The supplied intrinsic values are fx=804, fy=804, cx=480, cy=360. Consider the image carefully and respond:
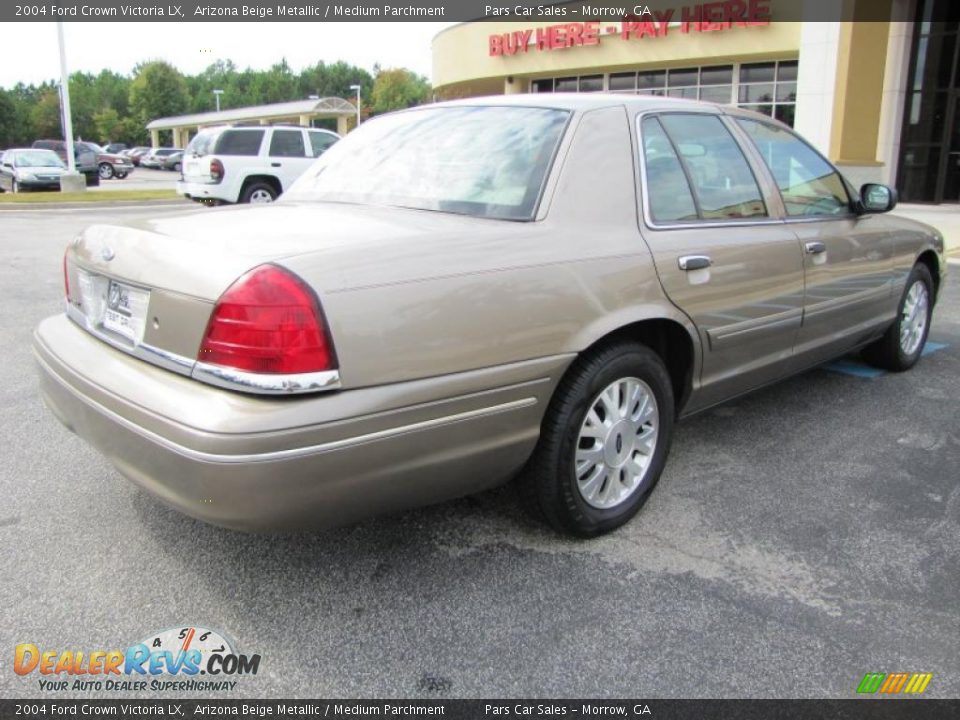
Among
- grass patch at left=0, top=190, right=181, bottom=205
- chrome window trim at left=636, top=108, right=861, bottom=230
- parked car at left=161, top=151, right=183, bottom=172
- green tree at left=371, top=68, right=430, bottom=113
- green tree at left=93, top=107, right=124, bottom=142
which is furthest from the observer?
green tree at left=371, top=68, right=430, bottom=113

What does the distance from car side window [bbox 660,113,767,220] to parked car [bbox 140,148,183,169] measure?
2097 inches

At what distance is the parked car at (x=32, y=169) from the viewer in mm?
23627

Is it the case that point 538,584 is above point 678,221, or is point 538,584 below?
below

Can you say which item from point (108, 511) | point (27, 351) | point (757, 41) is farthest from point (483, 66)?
point (108, 511)

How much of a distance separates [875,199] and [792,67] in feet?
69.1

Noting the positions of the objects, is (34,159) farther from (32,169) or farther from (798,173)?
(798,173)

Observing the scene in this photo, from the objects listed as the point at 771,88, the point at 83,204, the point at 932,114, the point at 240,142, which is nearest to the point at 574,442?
the point at 240,142

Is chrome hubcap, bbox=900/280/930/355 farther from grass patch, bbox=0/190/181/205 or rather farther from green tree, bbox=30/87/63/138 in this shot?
green tree, bbox=30/87/63/138

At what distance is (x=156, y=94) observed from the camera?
87.3m

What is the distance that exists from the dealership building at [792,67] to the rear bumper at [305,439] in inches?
Answer: 629

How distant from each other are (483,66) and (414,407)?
28.3m

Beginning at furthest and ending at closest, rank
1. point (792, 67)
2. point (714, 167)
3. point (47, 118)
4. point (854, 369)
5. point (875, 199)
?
point (47, 118), point (792, 67), point (854, 369), point (875, 199), point (714, 167)

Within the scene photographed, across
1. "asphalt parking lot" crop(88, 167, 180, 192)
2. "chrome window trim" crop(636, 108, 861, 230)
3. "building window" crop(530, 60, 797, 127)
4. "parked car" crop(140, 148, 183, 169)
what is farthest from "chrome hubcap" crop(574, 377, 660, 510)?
"parked car" crop(140, 148, 183, 169)

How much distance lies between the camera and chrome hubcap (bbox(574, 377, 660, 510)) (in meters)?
2.92
